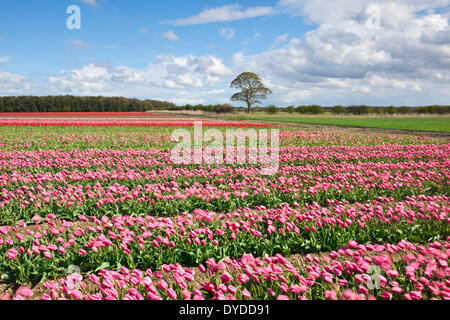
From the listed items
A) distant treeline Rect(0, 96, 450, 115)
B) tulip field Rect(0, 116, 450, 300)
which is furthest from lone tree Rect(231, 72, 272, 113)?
tulip field Rect(0, 116, 450, 300)

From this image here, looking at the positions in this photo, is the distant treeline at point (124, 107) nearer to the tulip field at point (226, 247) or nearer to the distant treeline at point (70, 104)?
the distant treeline at point (70, 104)

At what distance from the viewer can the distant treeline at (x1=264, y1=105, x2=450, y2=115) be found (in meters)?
64.1

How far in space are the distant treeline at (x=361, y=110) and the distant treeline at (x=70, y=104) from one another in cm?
4201

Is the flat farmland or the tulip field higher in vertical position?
the flat farmland

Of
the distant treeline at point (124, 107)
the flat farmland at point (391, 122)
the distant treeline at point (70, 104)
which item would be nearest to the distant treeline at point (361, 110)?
the distant treeline at point (124, 107)

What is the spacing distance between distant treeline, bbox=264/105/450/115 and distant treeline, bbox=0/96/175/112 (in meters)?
42.0

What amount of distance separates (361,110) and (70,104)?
79.4 meters

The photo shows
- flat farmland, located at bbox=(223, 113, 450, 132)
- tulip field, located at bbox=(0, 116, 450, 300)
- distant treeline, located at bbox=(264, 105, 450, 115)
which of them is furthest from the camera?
distant treeline, located at bbox=(264, 105, 450, 115)

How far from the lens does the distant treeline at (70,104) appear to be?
83500 millimetres

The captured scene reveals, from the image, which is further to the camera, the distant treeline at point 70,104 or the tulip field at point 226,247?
the distant treeline at point 70,104

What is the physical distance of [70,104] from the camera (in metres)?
86.9

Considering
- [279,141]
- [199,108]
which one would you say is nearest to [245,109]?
[199,108]

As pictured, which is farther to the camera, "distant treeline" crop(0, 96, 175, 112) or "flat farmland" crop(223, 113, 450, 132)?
"distant treeline" crop(0, 96, 175, 112)

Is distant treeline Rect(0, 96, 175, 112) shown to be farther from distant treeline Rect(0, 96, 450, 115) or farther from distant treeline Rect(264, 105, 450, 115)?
distant treeline Rect(264, 105, 450, 115)
